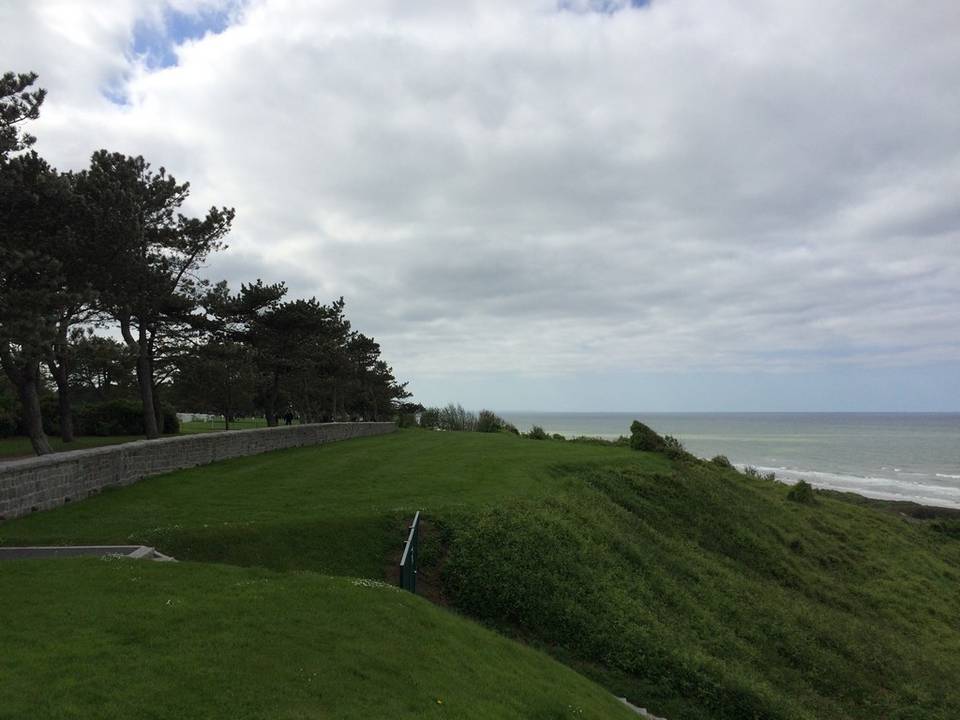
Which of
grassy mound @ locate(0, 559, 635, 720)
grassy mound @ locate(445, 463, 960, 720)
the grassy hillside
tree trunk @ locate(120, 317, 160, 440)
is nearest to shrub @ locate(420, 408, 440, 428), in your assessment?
tree trunk @ locate(120, 317, 160, 440)

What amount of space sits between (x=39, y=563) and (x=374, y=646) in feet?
15.9

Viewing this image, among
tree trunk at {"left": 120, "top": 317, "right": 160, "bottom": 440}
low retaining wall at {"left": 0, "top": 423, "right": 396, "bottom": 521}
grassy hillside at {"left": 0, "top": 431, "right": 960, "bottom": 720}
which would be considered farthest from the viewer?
tree trunk at {"left": 120, "top": 317, "right": 160, "bottom": 440}

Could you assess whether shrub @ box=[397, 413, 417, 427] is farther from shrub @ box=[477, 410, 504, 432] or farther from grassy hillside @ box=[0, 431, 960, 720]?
grassy hillside @ box=[0, 431, 960, 720]

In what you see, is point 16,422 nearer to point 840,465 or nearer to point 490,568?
point 490,568

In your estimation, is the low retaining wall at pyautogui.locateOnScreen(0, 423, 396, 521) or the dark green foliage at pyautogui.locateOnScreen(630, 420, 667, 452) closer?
the low retaining wall at pyautogui.locateOnScreen(0, 423, 396, 521)

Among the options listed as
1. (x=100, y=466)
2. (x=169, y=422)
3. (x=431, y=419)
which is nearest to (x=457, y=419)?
(x=431, y=419)

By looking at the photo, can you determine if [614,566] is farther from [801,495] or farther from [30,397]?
[801,495]

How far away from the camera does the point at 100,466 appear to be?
14836mm

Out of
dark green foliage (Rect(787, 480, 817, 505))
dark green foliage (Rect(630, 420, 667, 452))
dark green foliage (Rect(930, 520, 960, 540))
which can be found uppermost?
dark green foliage (Rect(630, 420, 667, 452))

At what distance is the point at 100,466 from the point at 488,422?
135 ft

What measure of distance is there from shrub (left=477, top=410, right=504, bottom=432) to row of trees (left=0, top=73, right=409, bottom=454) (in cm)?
1161

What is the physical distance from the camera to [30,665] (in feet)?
17.5

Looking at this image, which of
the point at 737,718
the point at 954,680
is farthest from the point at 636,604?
the point at 954,680

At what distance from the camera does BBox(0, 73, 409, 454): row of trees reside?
666 inches
